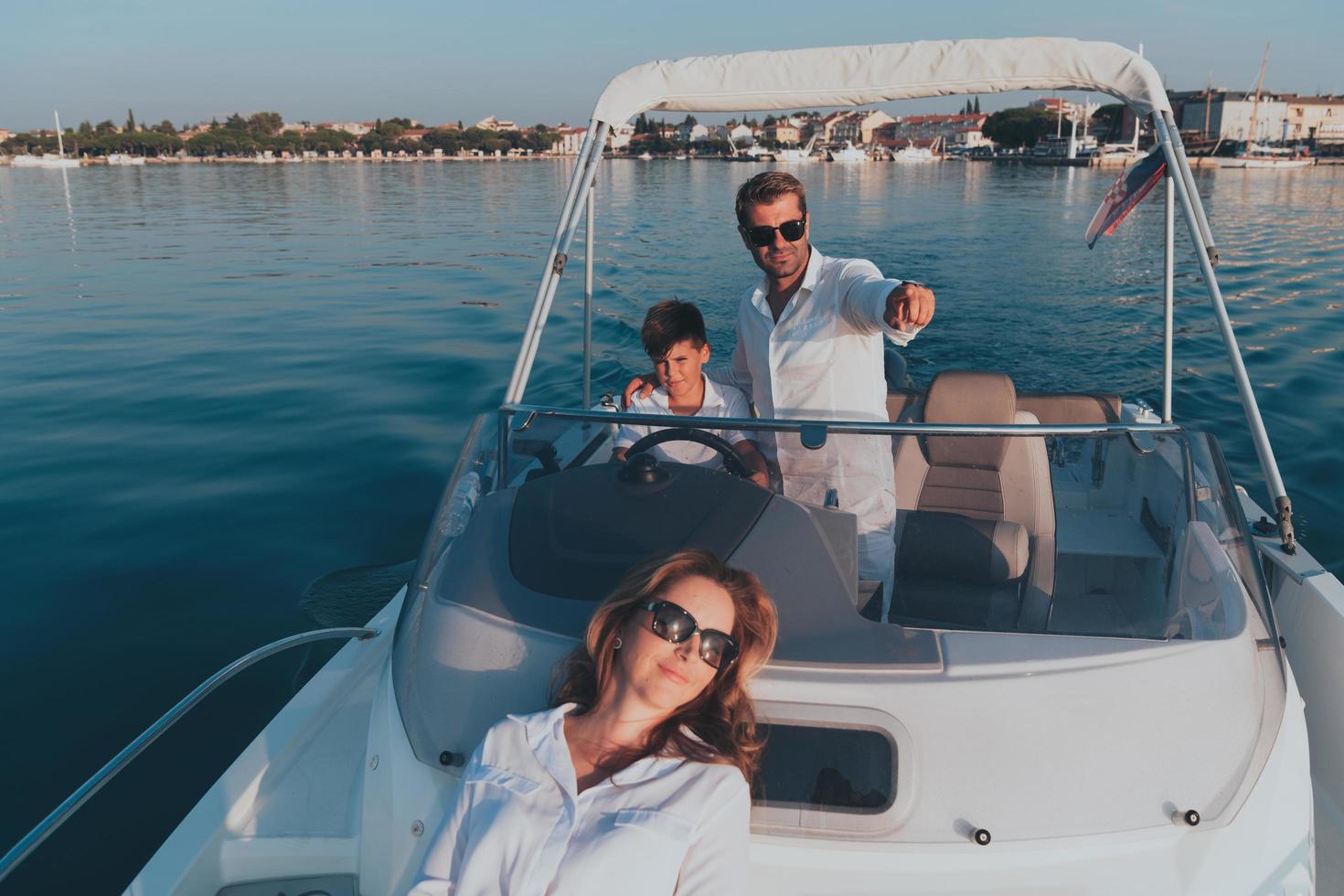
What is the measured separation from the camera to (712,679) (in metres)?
1.87

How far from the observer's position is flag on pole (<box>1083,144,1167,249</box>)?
3869 millimetres

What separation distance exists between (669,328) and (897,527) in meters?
1.12

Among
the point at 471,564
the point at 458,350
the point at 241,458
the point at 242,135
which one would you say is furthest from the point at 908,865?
the point at 242,135

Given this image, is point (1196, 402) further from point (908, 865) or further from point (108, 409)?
point (108, 409)

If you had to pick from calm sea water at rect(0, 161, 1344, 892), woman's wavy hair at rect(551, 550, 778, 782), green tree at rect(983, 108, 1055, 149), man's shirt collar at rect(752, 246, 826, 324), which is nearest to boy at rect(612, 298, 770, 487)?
man's shirt collar at rect(752, 246, 826, 324)

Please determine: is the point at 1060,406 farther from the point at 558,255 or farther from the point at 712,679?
the point at 712,679

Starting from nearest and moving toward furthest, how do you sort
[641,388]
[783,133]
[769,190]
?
[769,190] < [641,388] < [783,133]

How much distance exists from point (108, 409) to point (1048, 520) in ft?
26.8

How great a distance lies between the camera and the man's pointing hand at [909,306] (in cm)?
263

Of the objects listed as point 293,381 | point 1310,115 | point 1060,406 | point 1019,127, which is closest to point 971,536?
point 1060,406

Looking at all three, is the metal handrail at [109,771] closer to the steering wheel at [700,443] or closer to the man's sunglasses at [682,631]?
the steering wheel at [700,443]

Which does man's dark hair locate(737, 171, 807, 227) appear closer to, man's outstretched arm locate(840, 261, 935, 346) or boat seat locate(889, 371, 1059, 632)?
man's outstretched arm locate(840, 261, 935, 346)

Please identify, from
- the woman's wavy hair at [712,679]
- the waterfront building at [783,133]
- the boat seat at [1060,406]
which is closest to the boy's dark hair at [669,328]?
the boat seat at [1060,406]

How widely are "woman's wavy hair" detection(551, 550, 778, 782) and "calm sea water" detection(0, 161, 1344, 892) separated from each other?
89.0 inches
